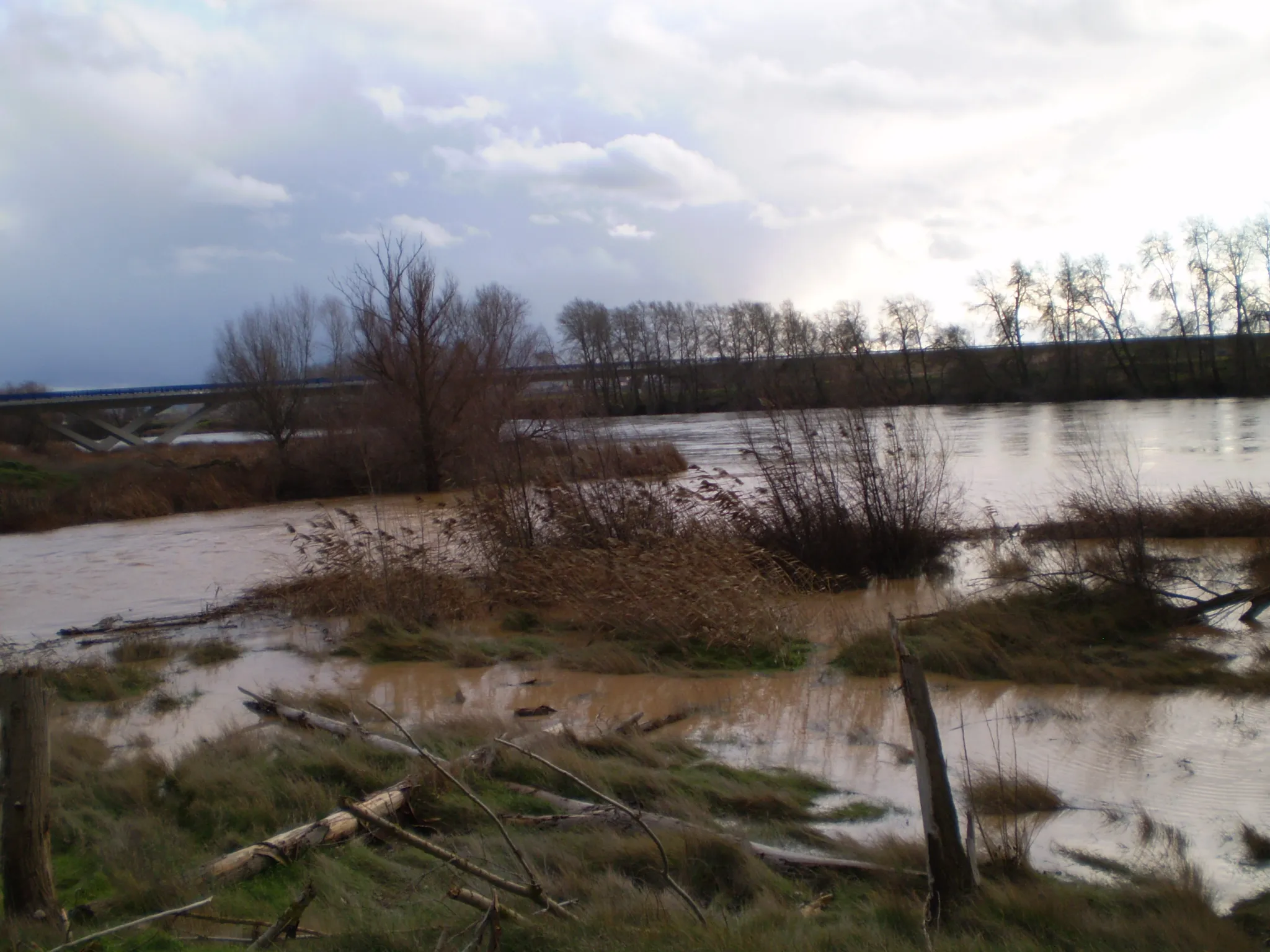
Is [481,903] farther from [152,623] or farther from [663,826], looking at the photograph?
[152,623]

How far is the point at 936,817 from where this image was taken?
4320 millimetres

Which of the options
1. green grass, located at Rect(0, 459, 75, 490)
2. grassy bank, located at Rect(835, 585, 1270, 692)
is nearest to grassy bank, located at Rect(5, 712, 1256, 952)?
grassy bank, located at Rect(835, 585, 1270, 692)

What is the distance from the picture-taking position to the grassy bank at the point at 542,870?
399cm

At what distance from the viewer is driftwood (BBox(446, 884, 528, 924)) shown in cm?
366

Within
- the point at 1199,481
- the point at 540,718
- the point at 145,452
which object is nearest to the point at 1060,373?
the point at 1199,481

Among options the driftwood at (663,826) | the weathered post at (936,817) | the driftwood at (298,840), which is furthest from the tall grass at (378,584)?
the weathered post at (936,817)

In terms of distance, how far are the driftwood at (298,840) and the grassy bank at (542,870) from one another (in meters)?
0.08

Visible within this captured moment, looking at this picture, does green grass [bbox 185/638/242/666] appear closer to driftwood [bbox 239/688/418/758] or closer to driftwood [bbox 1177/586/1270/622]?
driftwood [bbox 239/688/418/758]

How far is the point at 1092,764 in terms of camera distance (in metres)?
7.23

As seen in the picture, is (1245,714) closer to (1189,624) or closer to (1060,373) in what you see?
(1189,624)

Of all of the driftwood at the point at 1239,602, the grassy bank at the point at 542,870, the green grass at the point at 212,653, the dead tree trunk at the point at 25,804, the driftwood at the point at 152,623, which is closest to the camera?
the grassy bank at the point at 542,870

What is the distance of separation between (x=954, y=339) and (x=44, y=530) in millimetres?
59632

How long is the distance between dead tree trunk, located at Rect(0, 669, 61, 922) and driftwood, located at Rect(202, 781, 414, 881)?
78 centimetres

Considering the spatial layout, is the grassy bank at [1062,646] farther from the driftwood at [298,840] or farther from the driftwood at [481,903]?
the driftwood at [481,903]
